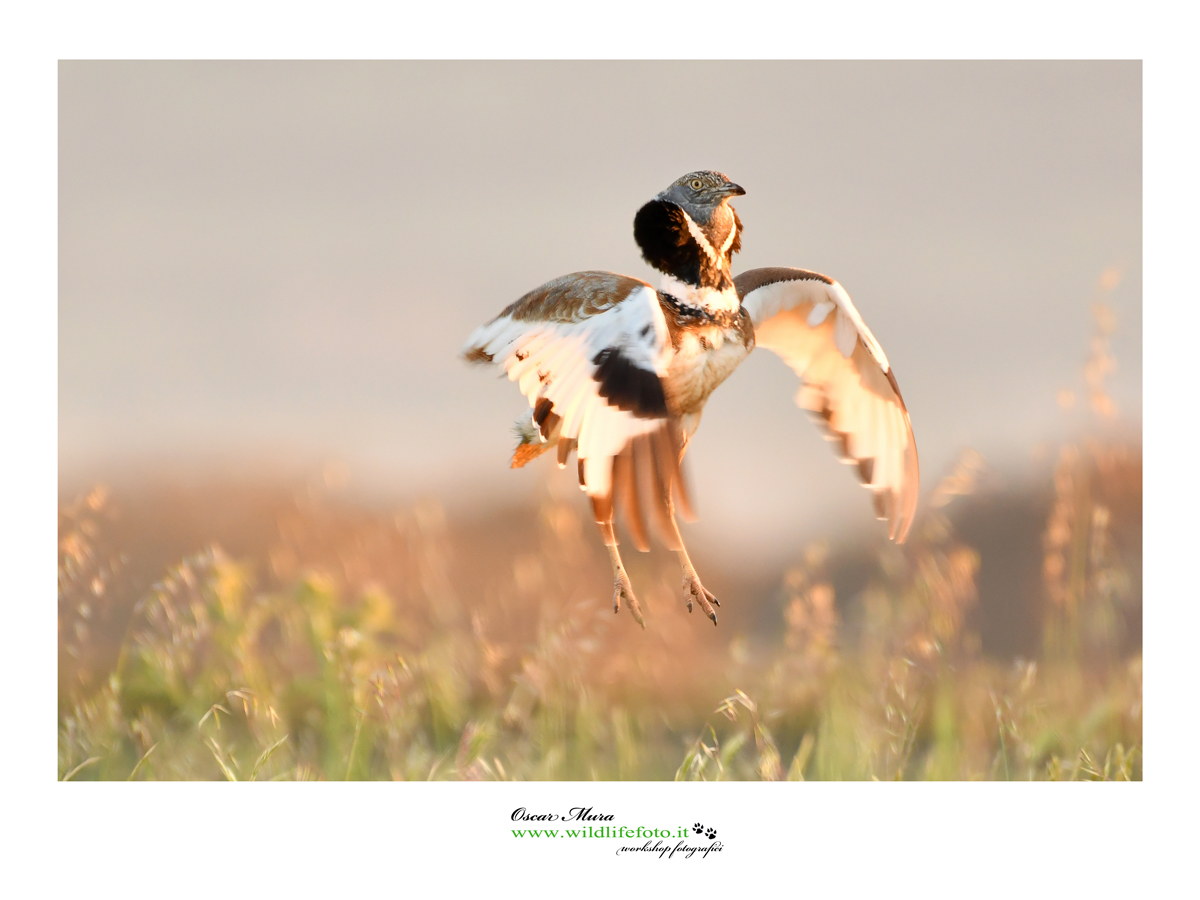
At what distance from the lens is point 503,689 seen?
91.4 inches

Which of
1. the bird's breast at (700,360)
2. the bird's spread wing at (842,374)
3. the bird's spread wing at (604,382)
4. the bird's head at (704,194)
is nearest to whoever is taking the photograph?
the bird's spread wing at (604,382)

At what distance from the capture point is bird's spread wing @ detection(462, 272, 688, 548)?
5.95 ft

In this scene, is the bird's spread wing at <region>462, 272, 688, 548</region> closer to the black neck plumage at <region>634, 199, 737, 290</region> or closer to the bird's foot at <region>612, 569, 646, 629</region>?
the black neck plumage at <region>634, 199, 737, 290</region>

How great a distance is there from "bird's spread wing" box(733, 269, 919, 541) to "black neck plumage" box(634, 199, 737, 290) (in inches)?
13.9

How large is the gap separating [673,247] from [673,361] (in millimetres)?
331

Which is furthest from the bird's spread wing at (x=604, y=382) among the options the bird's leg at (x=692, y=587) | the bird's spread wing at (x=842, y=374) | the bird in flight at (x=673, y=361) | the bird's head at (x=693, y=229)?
the bird's spread wing at (x=842, y=374)

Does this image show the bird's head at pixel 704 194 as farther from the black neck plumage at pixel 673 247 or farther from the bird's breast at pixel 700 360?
the bird's breast at pixel 700 360

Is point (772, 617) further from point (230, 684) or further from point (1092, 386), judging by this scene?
point (230, 684)

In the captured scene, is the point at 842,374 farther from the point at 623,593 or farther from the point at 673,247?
the point at 623,593

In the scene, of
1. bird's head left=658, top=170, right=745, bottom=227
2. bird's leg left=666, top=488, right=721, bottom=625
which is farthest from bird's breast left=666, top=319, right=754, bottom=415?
bird's leg left=666, top=488, right=721, bottom=625

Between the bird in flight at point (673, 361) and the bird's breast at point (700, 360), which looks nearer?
the bird in flight at point (673, 361)

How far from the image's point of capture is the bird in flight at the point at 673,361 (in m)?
1.84

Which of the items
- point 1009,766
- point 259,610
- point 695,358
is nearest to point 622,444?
point 695,358

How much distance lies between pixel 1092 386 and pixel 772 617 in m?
1.21
